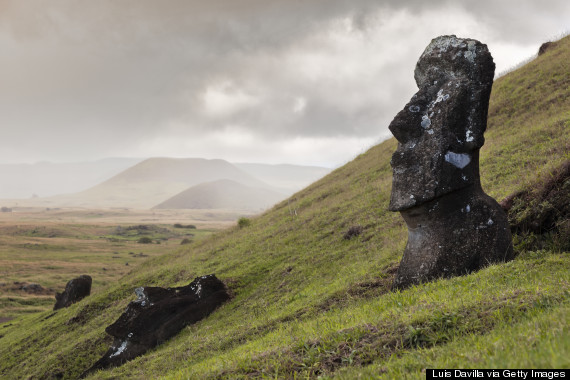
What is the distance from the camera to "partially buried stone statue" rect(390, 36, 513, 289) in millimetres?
9883

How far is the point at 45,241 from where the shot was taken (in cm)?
8075

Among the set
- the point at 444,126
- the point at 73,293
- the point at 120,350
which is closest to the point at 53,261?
the point at 73,293

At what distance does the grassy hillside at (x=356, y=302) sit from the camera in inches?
227

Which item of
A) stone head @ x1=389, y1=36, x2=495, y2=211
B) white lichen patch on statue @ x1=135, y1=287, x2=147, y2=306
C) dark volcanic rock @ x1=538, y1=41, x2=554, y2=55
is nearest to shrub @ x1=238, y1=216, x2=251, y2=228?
white lichen patch on statue @ x1=135, y1=287, x2=147, y2=306

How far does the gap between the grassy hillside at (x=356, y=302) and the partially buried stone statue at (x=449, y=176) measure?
0.86m

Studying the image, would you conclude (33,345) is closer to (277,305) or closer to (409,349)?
(277,305)

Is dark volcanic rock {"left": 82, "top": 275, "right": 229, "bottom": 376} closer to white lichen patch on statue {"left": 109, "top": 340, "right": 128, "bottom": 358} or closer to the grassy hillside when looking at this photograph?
white lichen patch on statue {"left": 109, "top": 340, "right": 128, "bottom": 358}

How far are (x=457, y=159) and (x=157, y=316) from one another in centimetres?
1320

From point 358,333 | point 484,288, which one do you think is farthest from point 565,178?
point 358,333

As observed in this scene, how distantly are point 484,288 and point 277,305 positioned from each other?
8.40m

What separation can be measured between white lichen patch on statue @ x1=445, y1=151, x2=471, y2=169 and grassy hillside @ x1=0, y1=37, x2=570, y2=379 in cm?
257

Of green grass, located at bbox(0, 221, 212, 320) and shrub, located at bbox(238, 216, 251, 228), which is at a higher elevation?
shrub, located at bbox(238, 216, 251, 228)

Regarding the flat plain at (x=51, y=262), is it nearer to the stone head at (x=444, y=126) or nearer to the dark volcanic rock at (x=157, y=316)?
the dark volcanic rock at (x=157, y=316)

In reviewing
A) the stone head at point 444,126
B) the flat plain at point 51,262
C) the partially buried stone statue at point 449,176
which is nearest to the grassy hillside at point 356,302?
the partially buried stone statue at point 449,176
